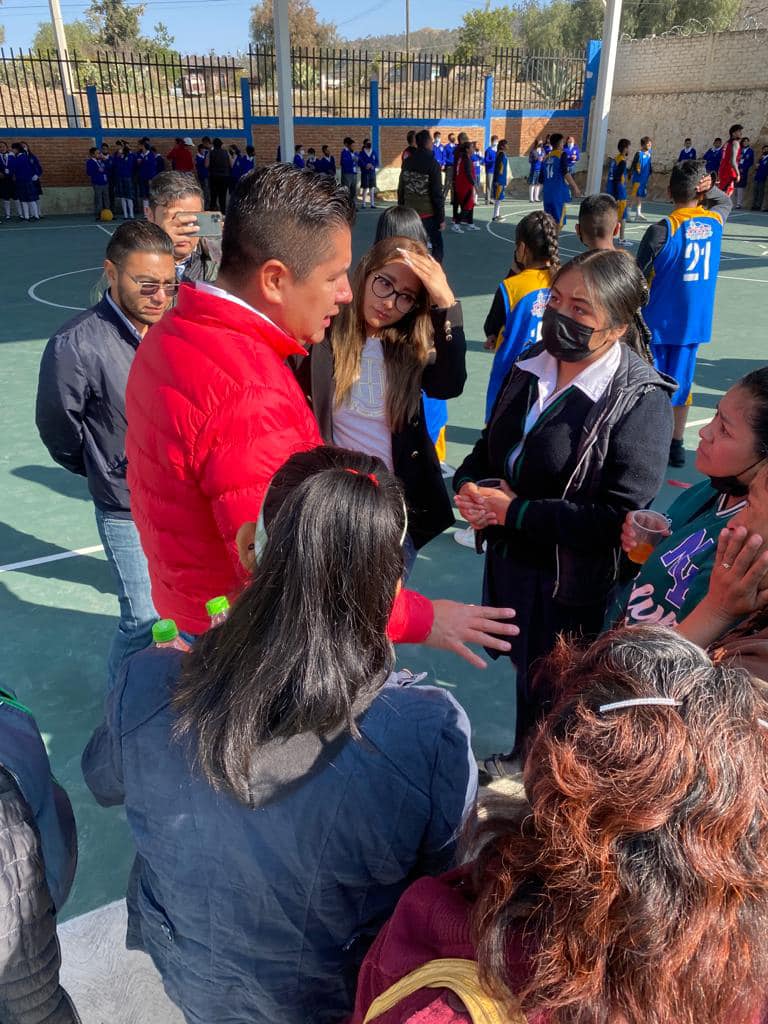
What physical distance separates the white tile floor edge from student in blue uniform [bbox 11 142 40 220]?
788 inches

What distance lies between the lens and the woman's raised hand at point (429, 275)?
2.68m

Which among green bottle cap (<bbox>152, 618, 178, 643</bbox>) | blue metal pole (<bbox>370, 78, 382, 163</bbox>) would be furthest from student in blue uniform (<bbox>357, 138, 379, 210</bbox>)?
green bottle cap (<bbox>152, 618, 178, 643</bbox>)

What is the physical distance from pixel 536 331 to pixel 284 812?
359cm

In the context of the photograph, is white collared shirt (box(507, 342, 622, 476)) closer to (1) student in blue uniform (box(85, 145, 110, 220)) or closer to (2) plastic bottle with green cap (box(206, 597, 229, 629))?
(2) plastic bottle with green cap (box(206, 597, 229, 629))

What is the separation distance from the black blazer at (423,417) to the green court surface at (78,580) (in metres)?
0.83

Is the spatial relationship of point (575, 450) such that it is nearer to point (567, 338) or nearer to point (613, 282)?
point (567, 338)

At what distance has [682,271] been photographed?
5188 millimetres

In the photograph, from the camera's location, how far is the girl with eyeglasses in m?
2.79

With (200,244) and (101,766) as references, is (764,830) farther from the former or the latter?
(200,244)

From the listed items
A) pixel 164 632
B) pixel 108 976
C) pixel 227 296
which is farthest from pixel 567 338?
pixel 108 976

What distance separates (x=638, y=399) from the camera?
7.41ft

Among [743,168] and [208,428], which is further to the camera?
[743,168]

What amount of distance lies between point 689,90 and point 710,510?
29.6m

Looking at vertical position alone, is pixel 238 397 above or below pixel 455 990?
above
